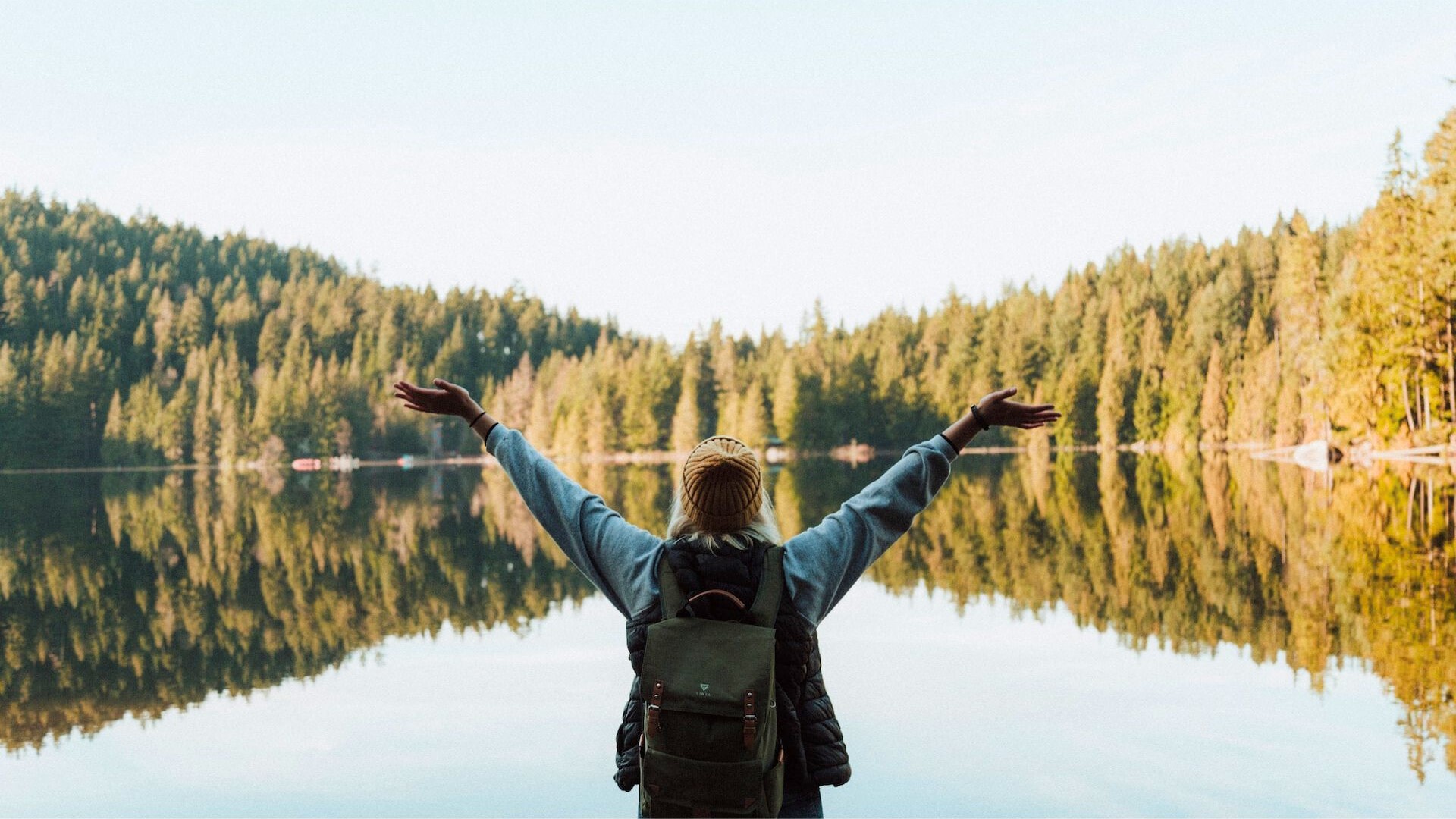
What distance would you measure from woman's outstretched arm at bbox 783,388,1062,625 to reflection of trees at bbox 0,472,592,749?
23.3ft

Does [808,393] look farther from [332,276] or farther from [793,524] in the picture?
[332,276]

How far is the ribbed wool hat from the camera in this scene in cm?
308

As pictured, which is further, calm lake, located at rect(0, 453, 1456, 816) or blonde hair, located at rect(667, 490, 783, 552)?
calm lake, located at rect(0, 453, 1456, 816)

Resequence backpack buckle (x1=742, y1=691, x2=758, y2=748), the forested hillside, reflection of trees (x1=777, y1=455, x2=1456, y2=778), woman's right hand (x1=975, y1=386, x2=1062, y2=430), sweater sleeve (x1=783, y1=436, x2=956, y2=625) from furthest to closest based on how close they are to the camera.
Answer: the forested hillside, reflection of trees (x1=777, y1=455, x2=1456, y2=778), woman's right hand (x1=975, y1=386, x2=1062, y2=430), sweater sleeve (x1=783, y1=436, x2=956, y2=625), backpack buckle (x1=742, y1=691, x2=758, y2=748)

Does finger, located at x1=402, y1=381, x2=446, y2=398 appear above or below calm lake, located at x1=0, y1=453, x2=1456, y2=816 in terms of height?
above

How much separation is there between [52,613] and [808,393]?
84.9 meters

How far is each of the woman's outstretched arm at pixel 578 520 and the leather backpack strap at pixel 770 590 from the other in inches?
11.6

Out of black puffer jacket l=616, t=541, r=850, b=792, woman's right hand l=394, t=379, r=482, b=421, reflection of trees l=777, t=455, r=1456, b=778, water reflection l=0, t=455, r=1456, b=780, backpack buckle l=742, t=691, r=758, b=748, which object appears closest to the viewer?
backpack buckle l=742, t=691, r=758, b=748

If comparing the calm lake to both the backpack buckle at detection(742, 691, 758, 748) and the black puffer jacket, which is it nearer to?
the black puffer jacket

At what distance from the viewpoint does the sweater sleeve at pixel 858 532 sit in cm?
313

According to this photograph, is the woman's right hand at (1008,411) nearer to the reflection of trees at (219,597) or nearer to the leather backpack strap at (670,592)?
the leather backpack strap at (670,592)

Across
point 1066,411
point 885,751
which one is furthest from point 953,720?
point 1066,411

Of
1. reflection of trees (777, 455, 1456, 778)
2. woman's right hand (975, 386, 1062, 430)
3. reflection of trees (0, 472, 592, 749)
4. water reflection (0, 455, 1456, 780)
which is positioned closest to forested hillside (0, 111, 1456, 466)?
water reflection (0, 455, 1456, 780)

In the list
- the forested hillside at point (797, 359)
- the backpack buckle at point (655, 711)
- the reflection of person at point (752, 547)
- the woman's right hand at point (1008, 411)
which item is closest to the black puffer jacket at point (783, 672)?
the reflection of person at point (752, 547)
